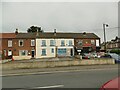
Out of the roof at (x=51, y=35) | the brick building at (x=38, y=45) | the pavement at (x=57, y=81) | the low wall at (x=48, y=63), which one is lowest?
the pavement at (x=57, y=81)

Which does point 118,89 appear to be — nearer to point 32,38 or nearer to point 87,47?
point 32,38

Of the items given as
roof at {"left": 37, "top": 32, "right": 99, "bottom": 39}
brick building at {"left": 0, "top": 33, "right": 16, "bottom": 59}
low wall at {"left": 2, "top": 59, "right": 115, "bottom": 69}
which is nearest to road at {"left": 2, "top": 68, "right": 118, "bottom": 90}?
low wall at {"left": 2, "top": 59, "right": 115, "bottom": 69}

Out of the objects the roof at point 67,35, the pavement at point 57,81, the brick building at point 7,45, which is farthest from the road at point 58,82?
the roof at point 67,35

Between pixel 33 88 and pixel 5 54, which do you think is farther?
pixel 5 54

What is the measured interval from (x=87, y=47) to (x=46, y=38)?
13.7 meters

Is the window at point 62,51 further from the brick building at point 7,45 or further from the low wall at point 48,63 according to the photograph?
the low wall at point 48,63

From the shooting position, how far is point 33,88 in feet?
32.2

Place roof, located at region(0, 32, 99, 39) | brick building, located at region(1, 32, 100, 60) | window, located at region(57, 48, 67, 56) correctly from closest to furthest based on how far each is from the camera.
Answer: brick building, located at region(1, 32, 100, 60) < window, located at region(57, 48, 67, 56) < roof, located at region(0, 32, 99, 39)

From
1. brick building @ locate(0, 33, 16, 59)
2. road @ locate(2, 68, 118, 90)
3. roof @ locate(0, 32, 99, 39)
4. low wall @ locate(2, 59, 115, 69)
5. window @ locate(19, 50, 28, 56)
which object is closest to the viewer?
road @ locate(2, 68, 118, 90)

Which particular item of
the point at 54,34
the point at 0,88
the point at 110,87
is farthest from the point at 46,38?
the point at 110,87

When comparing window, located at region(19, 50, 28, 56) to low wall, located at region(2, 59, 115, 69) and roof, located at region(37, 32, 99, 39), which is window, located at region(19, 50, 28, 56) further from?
low wall, located at region(2, 59, 115, 69)

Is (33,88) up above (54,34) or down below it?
below

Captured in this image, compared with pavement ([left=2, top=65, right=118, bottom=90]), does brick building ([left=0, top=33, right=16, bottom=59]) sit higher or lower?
higher

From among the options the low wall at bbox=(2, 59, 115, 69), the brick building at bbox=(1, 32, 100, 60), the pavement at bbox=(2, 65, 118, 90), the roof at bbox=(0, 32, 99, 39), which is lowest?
the pavement at bbox=(2, 65, 118, 90)
